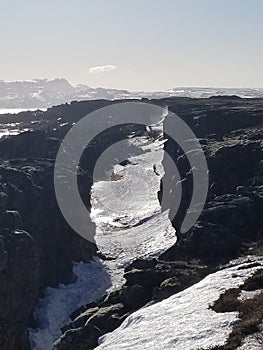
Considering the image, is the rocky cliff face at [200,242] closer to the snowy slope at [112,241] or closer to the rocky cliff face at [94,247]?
the rocky cliff face at [94,247]

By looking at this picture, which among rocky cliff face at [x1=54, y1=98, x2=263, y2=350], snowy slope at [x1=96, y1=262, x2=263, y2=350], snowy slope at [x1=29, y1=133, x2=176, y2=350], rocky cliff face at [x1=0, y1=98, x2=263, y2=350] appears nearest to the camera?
snowy slope at [x1=96, y1=262, x2=263, y2=350]

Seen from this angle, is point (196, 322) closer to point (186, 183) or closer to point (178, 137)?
point (186, 183)

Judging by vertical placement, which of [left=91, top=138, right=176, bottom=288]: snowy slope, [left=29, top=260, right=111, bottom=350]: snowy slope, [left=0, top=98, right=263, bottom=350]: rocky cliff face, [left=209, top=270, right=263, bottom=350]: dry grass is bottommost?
[left=29, top=260, right=111, bottom=350]: snowy slope

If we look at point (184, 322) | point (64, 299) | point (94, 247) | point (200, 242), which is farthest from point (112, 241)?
point (184, 322)

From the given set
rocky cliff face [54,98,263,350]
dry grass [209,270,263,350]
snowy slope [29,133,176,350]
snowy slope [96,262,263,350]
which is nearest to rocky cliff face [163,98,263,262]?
rocky cliff face [54,98,263,350]

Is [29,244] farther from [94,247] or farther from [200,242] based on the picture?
[200,242]

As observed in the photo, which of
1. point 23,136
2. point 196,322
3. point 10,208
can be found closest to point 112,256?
point 10,208

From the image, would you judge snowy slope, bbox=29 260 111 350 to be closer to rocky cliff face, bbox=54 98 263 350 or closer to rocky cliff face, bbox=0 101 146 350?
rocky cliff face, bbox=0 101 146 350

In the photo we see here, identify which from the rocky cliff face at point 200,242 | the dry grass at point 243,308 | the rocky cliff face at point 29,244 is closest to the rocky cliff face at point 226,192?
the rocky cliff face at point 200,242
